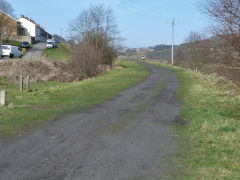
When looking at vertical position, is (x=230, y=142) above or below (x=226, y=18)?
below

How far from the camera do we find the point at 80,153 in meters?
6.01

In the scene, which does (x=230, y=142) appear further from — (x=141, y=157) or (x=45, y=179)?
(x=45, y=179)

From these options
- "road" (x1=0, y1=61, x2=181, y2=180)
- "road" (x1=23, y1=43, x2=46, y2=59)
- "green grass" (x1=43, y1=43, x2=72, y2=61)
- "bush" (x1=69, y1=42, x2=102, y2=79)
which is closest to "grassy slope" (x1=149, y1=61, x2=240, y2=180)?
"road" (x1=0, y1=61, x2=181, y2=180)

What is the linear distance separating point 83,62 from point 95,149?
81.0 ft

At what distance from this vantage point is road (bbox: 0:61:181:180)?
495 centimetres

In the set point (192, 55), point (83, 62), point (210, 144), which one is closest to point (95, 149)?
point (210, 144)

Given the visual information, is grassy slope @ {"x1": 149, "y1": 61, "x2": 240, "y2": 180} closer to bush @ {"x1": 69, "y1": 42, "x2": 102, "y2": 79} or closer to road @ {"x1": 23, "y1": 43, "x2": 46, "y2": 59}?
bush @ {"x1": 69, "y1": 42, "x2": 102, "y2": 79}

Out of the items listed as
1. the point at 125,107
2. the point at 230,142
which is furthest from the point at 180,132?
the point at 125,107

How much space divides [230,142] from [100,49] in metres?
36.8

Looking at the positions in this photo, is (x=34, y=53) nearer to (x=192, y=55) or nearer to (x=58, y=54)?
(x=58, y=54)

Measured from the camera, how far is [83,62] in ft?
99.9

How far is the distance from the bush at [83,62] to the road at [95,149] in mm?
20405

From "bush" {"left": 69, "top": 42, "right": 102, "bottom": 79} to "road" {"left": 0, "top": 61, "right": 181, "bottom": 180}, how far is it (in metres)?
20.4

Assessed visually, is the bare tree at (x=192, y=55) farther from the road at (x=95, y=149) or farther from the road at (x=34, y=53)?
the road at (x=95, y=149)
